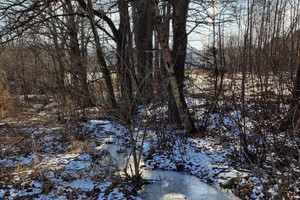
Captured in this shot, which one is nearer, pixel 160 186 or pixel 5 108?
pixel 160 186

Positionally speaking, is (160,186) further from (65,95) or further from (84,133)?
(65,95)

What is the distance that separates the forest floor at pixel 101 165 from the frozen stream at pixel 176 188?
0.16 metres

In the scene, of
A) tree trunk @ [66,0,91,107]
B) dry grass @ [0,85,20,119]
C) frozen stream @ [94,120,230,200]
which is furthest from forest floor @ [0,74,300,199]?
dry grass @ [0,85,20,119]

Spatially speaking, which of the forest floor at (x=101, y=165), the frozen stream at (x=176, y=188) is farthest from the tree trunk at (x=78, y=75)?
the frozen stream at (x=176, y=188)

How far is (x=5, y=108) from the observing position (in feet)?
30.0

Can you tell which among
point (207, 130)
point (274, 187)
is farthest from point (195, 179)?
point (207, 130)

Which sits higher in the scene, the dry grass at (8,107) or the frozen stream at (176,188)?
the dry grass at (8,107)

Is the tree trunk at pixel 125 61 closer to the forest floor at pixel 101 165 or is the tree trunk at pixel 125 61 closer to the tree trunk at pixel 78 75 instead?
the tree trunk at pixel 78 75

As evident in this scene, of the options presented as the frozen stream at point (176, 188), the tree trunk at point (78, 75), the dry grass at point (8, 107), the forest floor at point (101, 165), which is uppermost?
the tree trunk at point (78, 75)

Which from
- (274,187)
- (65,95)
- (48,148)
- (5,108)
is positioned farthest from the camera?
(5,108)

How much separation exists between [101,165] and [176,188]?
131cm

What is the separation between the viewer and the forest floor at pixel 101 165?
10.8 feet

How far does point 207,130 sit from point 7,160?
472 centimetres

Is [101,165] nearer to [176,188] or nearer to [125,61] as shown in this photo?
[176,188]
